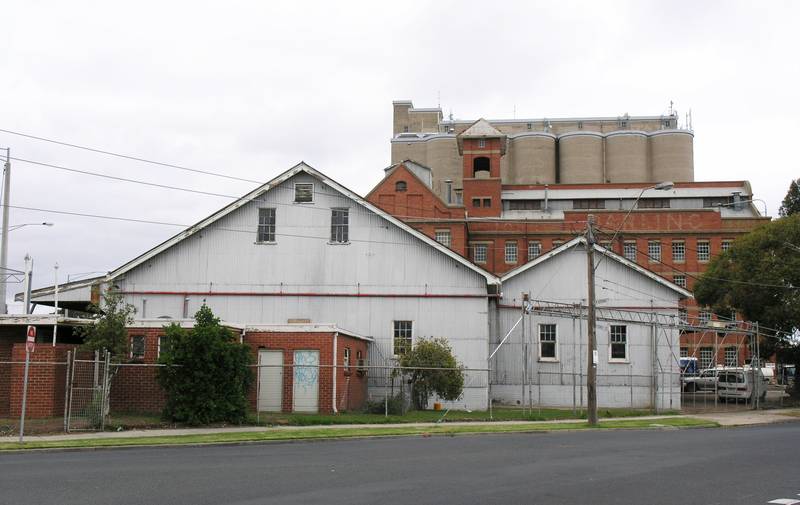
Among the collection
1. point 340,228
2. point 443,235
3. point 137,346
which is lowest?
point 137,346

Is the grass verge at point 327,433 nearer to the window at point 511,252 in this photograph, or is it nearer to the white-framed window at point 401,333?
the white-framed window at point 401,333

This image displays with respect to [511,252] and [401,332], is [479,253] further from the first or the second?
[401,332]

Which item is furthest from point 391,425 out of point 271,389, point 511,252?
point 511,252

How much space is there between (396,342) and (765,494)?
85.6 feet

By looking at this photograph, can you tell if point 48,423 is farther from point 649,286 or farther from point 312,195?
point 649,286

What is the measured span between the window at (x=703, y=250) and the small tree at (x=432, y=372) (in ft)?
165

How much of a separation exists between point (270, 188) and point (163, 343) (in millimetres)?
11858

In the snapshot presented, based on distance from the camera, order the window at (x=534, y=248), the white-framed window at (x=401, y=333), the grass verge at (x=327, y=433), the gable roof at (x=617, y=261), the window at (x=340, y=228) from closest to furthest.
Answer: the grass verge at (x=327, y=433) → the white-framed window at (x=401, y=333) → the window at (x=340, y=228) → the gable roof at (x=617, y=261) → the window at (x=534, y=248)

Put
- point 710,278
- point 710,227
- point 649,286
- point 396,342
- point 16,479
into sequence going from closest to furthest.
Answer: point 16,479
point 396,342
point 649,286
point 710,278
point 710,227

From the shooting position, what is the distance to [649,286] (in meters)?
Answer: 44.2

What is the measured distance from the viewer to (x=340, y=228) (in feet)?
130

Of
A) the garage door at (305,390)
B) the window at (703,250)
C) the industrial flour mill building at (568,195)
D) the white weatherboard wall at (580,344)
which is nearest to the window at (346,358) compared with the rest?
the garage door at (305,390)

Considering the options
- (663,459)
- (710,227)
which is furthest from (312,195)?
(710,227)

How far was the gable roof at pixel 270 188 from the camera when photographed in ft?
127
